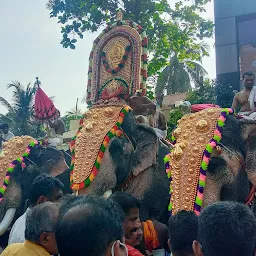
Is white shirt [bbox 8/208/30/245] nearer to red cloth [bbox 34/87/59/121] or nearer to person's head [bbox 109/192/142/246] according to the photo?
person's head [bbox 109/192/142/246]

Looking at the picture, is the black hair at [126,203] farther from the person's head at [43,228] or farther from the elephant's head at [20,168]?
the elephant's head at [20,168]

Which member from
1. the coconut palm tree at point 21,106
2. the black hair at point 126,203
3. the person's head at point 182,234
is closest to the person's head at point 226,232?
the person's head at point 182,234

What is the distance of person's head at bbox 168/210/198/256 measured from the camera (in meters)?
2.62

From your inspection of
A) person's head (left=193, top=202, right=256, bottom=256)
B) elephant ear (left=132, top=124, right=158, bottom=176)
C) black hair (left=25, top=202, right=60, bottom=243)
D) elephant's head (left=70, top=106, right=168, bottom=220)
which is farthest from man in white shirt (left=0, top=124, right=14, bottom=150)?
person's head (left=193, top=202, right=256, bottom=256)

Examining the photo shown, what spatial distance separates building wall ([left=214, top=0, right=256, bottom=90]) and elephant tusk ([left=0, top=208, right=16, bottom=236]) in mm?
9284

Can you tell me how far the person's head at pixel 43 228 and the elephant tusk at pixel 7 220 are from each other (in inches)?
119

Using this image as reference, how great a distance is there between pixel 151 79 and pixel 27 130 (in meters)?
6.76

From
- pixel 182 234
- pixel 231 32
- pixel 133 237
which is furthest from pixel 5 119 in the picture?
pixel 182 234

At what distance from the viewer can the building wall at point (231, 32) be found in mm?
13711

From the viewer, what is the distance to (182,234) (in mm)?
2668

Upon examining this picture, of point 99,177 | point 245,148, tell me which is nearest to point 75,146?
point 99,177

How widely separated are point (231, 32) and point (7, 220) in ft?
34.4

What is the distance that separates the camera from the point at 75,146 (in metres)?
5.23

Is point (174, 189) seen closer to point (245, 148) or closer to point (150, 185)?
point (245, 148)
